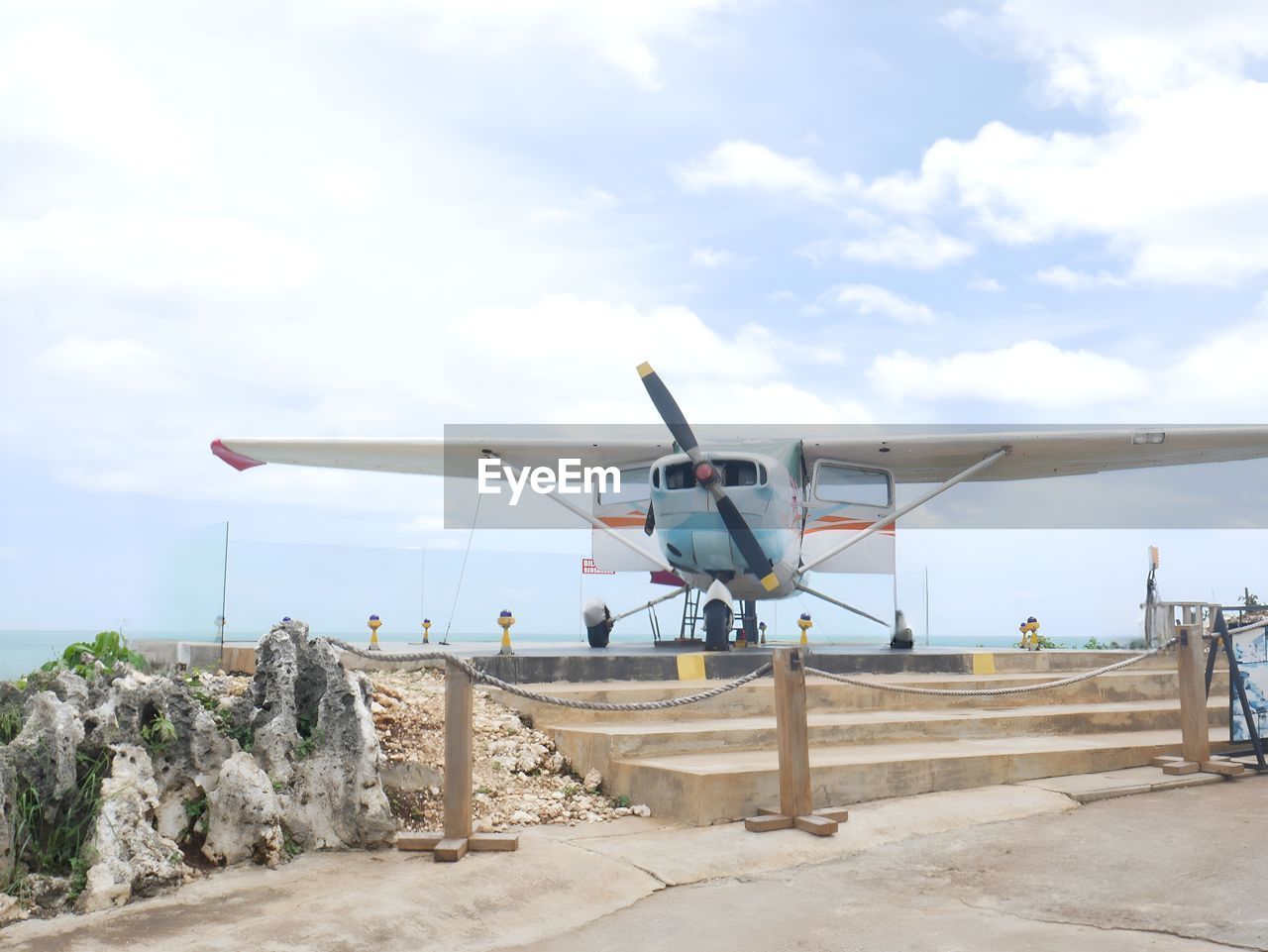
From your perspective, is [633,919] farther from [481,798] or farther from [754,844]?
[481,798]

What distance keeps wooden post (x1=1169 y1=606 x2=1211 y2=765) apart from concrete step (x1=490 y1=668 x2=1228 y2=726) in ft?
4.56

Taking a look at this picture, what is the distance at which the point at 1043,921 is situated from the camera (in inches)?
144

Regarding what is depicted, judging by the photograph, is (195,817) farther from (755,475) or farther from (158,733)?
(755,475)

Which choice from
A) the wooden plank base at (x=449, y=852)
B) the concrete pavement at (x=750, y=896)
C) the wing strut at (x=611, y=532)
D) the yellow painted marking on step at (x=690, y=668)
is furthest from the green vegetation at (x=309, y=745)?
the wing strut at (x=611, y=532)

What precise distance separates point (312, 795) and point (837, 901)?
2.34 metres

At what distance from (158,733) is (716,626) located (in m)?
5.66

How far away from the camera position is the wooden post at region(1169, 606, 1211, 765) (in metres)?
Answer: 6.89

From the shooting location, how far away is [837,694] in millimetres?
7422

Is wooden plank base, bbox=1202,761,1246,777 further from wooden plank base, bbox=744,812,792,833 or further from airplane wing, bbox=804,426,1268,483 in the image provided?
airplane wing, bbox=804,426,1268,483

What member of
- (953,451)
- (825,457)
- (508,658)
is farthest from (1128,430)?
(508,658)

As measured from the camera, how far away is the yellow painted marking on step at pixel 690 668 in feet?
26.0

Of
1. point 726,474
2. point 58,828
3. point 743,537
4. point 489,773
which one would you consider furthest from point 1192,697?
point 58,828

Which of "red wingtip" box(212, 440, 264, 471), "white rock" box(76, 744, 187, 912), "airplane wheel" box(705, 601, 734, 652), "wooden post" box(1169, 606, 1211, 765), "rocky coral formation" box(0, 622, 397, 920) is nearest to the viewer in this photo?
"white rock" box(76, 744, 187, 912)

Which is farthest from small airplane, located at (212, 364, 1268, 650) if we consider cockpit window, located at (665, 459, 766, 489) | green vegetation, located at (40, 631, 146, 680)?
green vegetation, located at (40, 631, 146, 680)
